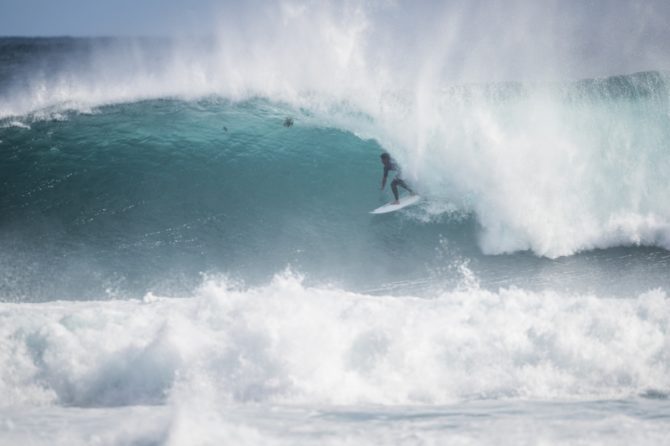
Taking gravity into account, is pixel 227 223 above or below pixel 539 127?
below

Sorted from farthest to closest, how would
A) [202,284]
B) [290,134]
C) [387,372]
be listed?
[290,134]
[202,284]
[387,372]

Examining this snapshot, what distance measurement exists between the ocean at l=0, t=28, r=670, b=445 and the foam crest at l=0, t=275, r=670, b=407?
0.03 m

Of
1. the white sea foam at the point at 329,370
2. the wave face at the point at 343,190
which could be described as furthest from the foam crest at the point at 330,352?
the wave face at the point at 343,190

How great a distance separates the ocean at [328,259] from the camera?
215 inches

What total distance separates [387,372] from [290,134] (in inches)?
338

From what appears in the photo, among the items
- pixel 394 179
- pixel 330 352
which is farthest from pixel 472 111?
pixel 330 352

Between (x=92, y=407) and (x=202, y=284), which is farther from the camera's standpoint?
(x=202, y=284)

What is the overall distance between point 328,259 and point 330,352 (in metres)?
3.07

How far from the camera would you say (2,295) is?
306 inches

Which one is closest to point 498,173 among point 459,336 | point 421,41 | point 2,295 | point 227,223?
point 459,336

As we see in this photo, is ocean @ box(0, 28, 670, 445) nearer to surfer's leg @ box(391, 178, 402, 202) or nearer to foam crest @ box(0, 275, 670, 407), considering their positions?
foam crest @ box(0, 275, 670, 407)

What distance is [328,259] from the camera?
9.12 metres

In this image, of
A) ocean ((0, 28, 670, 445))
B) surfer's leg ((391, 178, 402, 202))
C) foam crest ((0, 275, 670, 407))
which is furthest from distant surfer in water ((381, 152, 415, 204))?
foam crest ((0, 275, 670, 407))

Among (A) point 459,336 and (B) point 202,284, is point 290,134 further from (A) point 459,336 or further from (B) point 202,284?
(A) point 459,336
